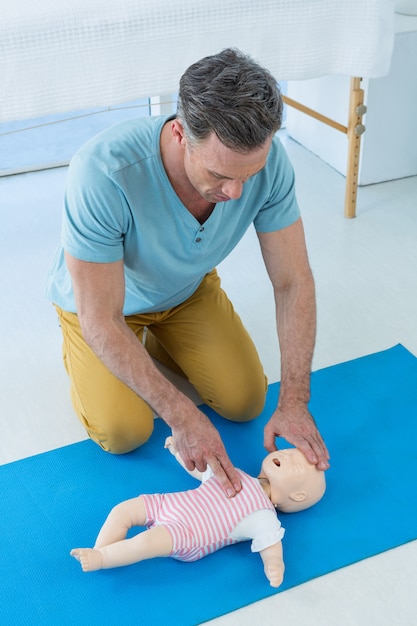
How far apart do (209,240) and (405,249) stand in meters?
1.17

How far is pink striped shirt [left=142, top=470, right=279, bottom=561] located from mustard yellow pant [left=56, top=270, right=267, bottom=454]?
233 millimetres

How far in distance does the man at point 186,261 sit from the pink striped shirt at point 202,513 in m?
0.06

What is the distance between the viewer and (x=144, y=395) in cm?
153

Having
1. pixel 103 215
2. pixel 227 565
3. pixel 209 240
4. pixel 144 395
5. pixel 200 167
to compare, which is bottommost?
pixel 227 565

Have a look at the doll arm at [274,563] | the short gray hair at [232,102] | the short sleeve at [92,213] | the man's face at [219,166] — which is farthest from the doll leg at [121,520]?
the short gray hair at [232,102]

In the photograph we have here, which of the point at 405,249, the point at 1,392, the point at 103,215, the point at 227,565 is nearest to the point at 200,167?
the point at 103,215

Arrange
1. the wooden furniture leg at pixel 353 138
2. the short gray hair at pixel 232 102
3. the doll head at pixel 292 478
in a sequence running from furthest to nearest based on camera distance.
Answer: the wooden furniture leg at pixel 353 138 < the doll head at pixel 292 478 < the short gray hair at pixel 232 102

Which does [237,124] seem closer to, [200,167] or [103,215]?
[200,167]

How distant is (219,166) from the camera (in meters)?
1.31

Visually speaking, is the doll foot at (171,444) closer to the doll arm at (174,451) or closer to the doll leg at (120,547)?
the doll arm at (174,451)

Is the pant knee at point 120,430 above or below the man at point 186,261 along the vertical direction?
below

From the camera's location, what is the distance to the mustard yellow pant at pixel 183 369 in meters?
1.78

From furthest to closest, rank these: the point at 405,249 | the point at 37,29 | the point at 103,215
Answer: the point at 405,249 < the point at 37,29 < the point at 103,215

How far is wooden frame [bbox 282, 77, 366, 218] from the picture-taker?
252 centimetres
